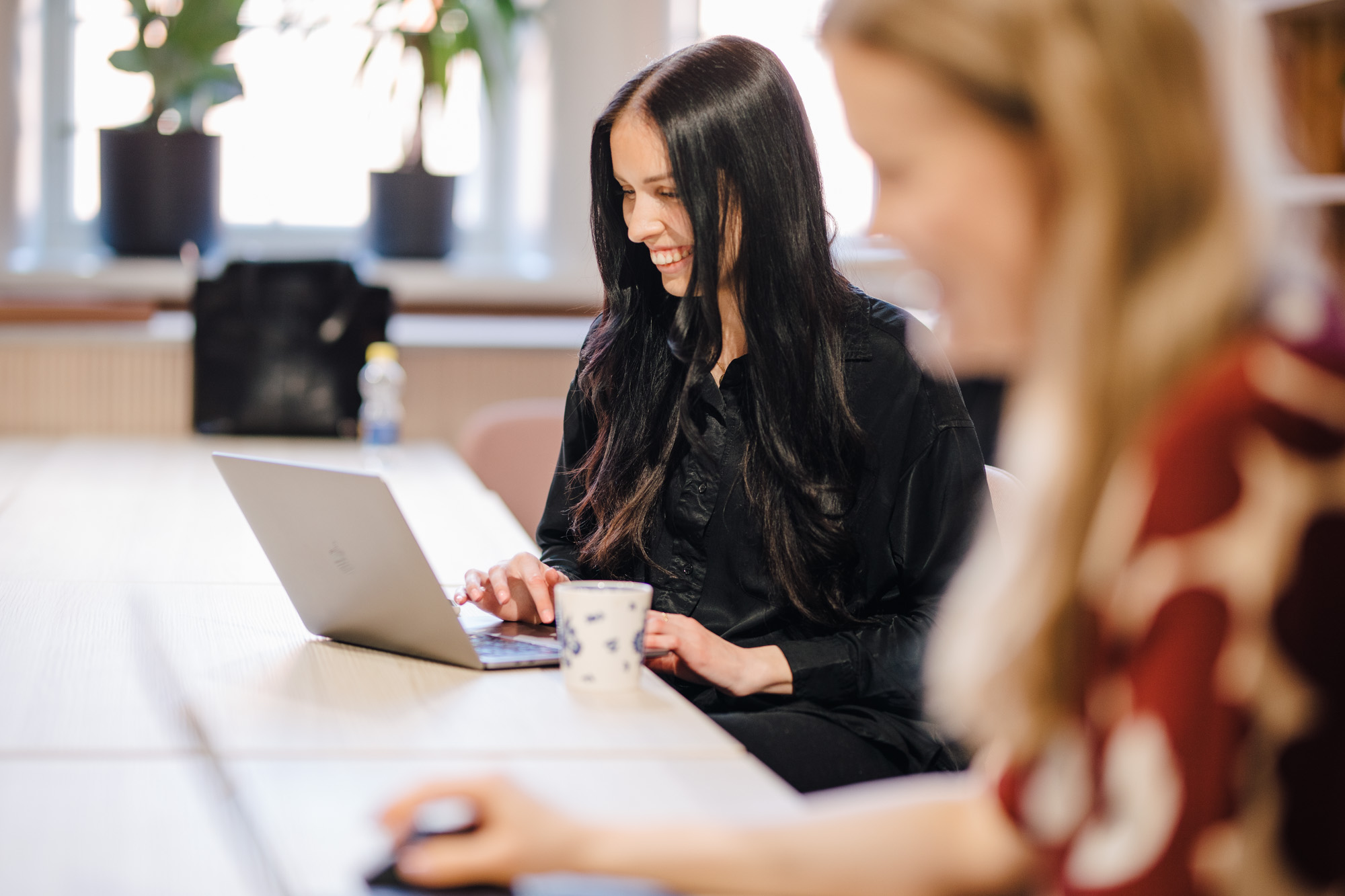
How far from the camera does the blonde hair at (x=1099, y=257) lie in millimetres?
562

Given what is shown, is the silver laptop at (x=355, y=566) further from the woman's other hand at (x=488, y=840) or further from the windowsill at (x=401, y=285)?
the windowsill at (x=401, y=285)

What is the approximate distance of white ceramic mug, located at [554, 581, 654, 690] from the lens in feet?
3.53

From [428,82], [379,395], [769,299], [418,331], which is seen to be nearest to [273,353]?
[379,395]

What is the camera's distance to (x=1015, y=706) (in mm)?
597

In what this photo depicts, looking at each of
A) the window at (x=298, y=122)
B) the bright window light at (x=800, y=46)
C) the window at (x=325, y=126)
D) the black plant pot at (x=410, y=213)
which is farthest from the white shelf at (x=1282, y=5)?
the black plant pot at (x=410, y=213)

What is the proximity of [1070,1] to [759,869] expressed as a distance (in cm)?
44

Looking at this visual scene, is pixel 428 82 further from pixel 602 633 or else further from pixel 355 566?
pixel 602 633

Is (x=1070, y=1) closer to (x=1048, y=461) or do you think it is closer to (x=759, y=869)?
(x=1048, y=461)

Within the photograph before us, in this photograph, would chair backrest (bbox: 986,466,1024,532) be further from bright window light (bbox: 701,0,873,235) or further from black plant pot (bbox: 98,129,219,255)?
black plant pot (bbox: 98,129,219,255)

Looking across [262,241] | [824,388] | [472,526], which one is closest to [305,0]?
[262,241]

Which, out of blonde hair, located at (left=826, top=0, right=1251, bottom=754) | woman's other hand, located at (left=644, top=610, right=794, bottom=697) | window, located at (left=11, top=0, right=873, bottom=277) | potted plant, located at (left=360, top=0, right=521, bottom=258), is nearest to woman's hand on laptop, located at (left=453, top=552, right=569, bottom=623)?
woman's other hand, located at (left=644, top=610, right=794, bottom=697)

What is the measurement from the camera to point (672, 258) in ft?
5.16

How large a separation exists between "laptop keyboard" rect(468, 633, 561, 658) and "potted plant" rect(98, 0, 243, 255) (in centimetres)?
230

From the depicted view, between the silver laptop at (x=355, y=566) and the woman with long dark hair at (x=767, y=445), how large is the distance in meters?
0.17
